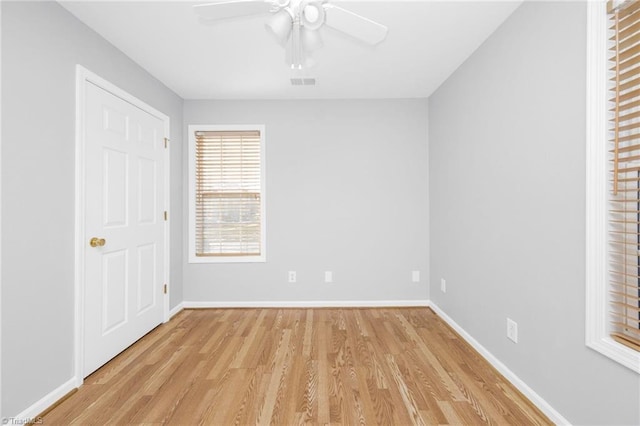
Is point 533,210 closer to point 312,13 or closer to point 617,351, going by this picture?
point 617,351

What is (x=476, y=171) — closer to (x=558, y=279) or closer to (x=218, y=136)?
(x=558, y=279)

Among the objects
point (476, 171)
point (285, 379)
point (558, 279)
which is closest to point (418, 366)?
point (285, 379)

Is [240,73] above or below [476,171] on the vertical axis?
above

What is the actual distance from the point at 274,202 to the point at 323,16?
248cm

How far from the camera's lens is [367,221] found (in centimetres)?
369

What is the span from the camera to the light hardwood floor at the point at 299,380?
5.78 ft

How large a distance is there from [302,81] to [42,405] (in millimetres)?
3163

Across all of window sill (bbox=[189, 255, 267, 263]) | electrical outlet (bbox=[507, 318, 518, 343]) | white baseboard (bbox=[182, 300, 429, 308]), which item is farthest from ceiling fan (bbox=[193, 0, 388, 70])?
white baseboard (bbox=[182, 300, 429, 308])

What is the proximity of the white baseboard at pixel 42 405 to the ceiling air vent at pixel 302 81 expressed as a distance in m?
3.01

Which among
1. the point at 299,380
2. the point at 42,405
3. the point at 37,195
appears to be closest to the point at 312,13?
the point at 37,195

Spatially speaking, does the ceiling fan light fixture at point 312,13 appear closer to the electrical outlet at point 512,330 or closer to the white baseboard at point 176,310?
the electrical outlet at point 512,330

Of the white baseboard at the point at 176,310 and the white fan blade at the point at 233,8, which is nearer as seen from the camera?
the white fan blade at the point at 233,8

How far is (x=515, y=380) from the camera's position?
201 centimetres

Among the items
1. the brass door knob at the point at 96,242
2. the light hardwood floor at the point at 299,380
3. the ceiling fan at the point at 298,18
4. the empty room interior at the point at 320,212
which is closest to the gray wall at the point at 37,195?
the empty room interior at the point at 320,212
